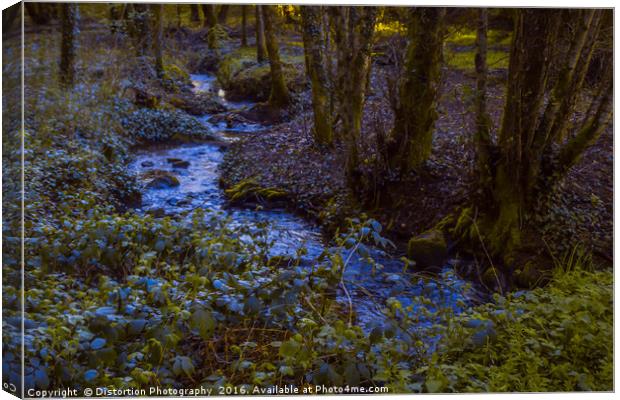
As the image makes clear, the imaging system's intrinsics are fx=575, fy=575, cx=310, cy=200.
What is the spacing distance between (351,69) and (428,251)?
2.05 meters

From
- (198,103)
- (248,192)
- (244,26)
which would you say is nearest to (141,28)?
(244,26)

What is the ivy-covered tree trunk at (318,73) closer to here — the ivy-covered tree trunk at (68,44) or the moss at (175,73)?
the moss at (175,73)

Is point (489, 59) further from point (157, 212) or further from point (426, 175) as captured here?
point (157, 212)

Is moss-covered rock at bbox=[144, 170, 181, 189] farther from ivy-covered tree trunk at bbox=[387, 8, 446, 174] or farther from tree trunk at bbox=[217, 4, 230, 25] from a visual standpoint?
ivy-covered tree trunk at bbox=[387, 8, 446, 174]

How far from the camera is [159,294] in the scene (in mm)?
3264

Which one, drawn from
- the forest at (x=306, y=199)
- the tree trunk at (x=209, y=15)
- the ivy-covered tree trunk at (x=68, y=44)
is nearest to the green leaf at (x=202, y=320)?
the forest at (x=306, y=199)

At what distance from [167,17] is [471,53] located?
2595mm

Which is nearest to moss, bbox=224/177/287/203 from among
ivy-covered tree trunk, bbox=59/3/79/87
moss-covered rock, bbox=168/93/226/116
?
moss-covered rock, bbox=168/93/226/116

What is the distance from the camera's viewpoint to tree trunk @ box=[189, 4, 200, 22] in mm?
4314

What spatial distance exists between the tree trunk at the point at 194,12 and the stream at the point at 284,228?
1174 mm

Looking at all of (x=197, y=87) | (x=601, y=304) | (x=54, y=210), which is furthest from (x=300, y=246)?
(x=197, y=87)

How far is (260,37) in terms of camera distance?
536 cm

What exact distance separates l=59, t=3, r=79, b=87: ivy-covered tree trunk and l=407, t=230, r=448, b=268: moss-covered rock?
3.21m

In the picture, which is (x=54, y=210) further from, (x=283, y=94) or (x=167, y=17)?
(x=283, y=94)
